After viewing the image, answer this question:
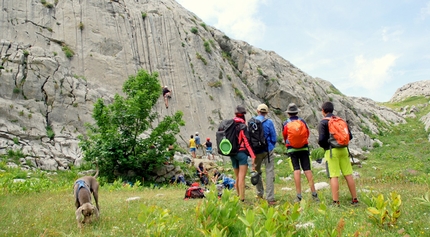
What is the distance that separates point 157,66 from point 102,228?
20743 mm

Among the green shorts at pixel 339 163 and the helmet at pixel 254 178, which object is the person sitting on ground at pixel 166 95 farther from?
the green shorts at pixel 339 163

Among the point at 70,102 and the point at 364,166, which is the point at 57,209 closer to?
the point at 70,102

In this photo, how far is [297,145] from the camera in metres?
6.91

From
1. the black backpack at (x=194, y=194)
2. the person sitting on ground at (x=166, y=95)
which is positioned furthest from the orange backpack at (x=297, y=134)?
the person sitting on ground at (x=166, y=95)

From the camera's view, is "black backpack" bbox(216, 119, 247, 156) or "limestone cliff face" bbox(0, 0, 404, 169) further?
"limestone cliff face" bbox(0, 0, 404, 169)

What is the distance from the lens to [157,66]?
2502 cm

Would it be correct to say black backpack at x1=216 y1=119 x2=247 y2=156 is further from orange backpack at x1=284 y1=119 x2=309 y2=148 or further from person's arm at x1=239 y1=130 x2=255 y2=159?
orange backpack at x1=284 y1=119 x2=309 y2=148

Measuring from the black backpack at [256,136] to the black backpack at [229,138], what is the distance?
0.16 metres

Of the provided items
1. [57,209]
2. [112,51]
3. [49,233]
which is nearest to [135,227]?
[49,233]

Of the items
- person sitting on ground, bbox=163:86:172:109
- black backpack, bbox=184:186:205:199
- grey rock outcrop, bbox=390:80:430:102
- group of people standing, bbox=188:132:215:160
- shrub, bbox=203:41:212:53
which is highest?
grey rock outcrop, bbox=390:80:430:102

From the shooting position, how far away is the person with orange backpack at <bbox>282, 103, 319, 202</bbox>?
22.4 ft

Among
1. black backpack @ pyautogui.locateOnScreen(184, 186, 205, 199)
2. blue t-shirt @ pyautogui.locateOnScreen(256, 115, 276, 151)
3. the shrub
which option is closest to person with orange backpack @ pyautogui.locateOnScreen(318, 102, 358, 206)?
blue t-shirt @ pyautogui.locateOnScreen(256, 115, 276, 151)

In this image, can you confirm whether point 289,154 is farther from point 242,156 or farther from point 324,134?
point 242,156

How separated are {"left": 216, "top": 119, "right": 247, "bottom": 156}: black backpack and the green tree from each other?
863cm
